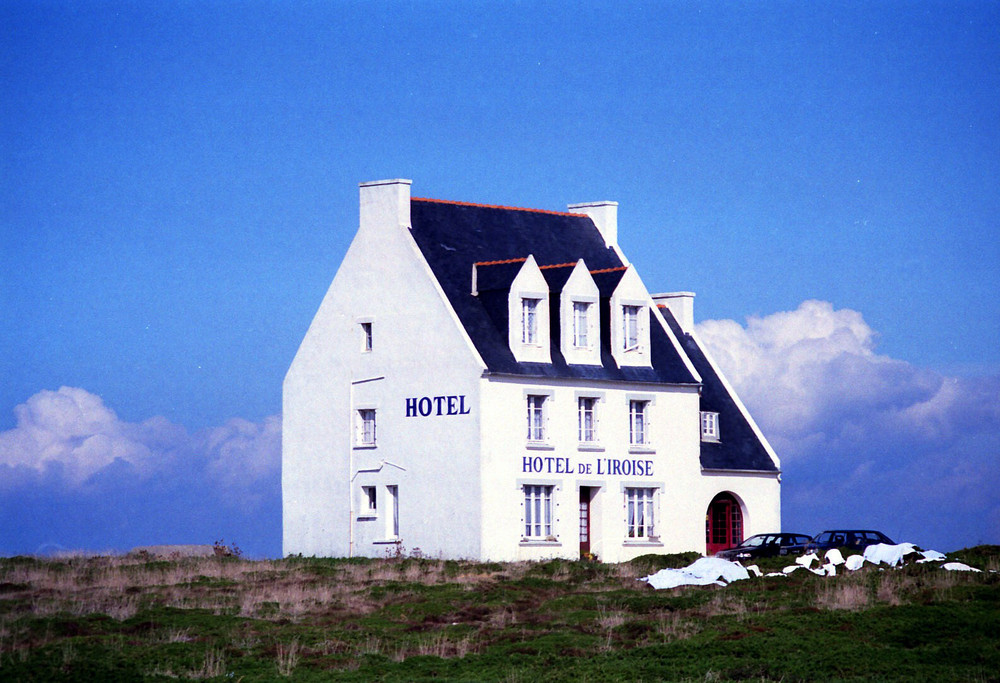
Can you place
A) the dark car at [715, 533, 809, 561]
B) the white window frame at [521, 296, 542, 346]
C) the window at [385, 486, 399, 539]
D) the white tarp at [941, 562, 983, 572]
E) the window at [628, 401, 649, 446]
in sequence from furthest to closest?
the window at [628, 401, 649, 446] → the window at [385, 486, 399, 539] → the white window frame at [521, 296, 542, 346] → the dark car at [715, 533, 809, 561] → the white tarp at [941, 562, 983, 572]

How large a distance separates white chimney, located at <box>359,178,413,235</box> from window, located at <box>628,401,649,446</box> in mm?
9751

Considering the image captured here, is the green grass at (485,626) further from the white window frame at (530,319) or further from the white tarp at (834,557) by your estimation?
the white window frame at (530,319)

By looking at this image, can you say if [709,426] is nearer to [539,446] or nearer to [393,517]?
[539,446]

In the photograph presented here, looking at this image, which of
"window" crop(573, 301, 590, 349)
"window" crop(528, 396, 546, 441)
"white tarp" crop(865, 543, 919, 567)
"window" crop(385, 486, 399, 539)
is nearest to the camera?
"white tarp" crop(865, 543, 919, 567)

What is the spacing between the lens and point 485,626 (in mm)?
40125

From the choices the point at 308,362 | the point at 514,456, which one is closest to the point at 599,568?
the point at 514,456

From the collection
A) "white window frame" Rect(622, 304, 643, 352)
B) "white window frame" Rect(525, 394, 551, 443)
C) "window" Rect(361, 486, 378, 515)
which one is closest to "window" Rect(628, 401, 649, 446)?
"white window frame" Rect(622, 304, 643, 352)

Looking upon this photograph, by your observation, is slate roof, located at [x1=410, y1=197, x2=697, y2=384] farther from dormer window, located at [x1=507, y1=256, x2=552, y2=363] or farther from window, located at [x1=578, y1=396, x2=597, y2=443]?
window, located at [x1=578, y1=396, x2=597, y2=443]

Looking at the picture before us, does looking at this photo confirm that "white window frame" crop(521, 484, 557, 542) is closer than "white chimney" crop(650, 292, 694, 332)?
Yes

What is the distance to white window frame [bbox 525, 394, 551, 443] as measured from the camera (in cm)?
5666

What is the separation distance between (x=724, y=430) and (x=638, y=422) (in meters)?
6.11

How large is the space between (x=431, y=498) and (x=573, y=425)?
522 centimetres

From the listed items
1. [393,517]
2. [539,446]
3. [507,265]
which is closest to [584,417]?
[539,446]

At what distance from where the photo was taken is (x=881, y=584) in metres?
44.5
